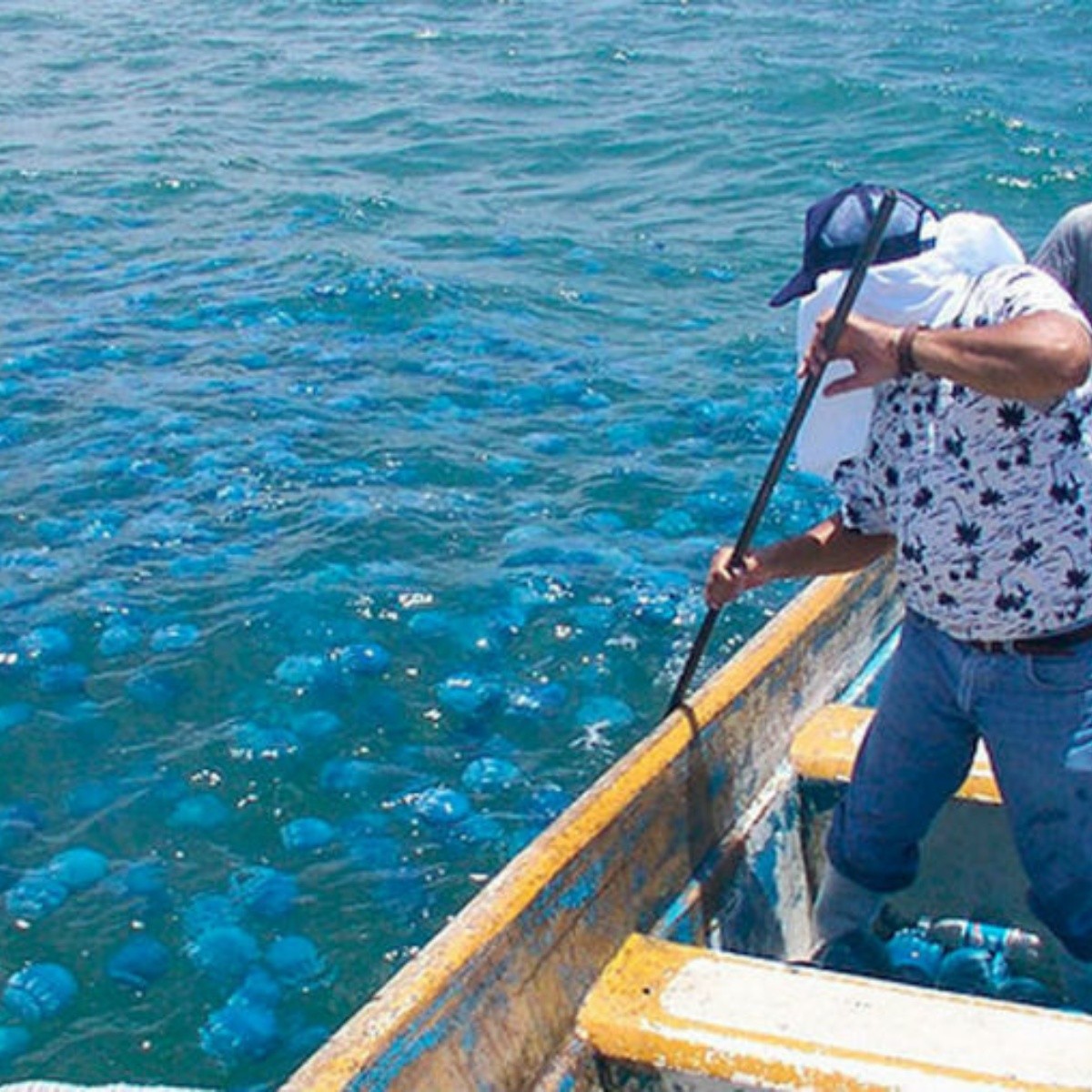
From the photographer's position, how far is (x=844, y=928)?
13.6 feet

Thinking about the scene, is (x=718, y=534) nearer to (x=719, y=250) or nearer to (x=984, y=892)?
(x=984, y=892)

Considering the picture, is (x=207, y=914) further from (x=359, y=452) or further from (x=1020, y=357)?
(x=359, y=452)

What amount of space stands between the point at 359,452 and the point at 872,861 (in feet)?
17.6

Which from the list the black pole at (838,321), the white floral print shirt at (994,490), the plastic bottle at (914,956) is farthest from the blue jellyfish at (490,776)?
the white floral print shirt at (994,490)

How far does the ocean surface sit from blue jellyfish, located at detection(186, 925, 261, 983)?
1cm

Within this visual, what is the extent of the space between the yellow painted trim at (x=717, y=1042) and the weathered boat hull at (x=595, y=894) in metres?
0.06

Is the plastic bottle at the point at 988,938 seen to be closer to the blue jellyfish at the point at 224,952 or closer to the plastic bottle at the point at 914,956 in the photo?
the plastic bottle at the point at 914,956

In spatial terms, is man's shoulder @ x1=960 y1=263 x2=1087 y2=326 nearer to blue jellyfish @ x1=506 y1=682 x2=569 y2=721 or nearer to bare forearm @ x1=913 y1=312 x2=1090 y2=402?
bare forearm @ x1=913 y1=312 x2=1090 y2=402

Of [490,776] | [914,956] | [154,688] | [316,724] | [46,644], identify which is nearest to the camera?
Result: [914,956]

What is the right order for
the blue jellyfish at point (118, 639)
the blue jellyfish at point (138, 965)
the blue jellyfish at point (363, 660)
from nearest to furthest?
the blue jellyfish at point (138, 965) → the blue jellyfish at point (363, 660) → the blue jellyfish at point (118, 639)

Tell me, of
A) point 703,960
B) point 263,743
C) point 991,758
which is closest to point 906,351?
point 991,758

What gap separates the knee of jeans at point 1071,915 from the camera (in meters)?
3.54

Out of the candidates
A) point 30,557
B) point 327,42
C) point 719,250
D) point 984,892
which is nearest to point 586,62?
point 327,42

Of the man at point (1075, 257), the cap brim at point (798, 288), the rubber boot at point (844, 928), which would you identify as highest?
the cap brim at point (798, 288)
